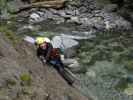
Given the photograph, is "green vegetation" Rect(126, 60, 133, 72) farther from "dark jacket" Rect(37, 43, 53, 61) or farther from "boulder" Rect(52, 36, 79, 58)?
"dark jacket" Rect(37, 43, 53, 61)

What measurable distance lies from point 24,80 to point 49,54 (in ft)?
14.1

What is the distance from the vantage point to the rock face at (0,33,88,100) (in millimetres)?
6750

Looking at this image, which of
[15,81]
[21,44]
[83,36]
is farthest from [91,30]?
[15,81]

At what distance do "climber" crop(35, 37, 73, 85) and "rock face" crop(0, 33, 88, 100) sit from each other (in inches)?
27.5

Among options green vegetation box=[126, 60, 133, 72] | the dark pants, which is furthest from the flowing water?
the dark pants

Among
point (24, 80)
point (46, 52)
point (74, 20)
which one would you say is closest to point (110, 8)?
point (74, 20)

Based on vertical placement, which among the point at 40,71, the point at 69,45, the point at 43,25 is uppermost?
the point at 40,71

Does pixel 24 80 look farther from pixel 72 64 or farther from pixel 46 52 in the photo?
pixel 72 64

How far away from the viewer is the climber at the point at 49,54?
37.7 ft

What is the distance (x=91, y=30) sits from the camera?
26.1 meters

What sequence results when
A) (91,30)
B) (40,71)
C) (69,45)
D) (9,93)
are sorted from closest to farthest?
(9,93) → (40,71) → (69,45) → (91,30)

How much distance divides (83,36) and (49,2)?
8.65m

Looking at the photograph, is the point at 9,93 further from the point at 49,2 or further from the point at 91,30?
the point at 49,2

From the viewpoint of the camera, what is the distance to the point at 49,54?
11781 mm
